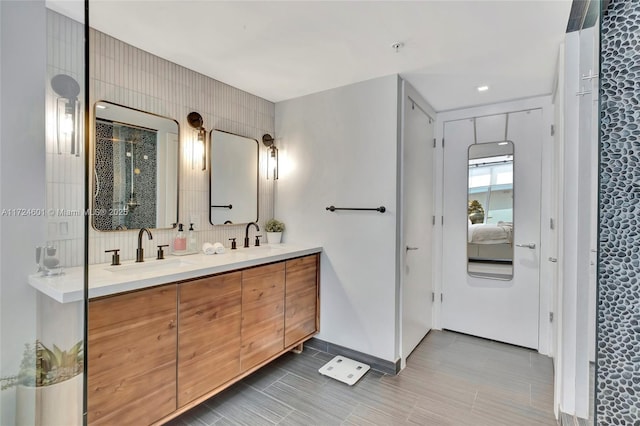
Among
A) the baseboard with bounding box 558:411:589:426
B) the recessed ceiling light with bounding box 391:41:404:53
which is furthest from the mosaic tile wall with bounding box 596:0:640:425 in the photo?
the recessed ceiling light with bounding box 391:41:404:53

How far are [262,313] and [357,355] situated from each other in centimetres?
99

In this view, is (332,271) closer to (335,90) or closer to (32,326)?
(335,90)

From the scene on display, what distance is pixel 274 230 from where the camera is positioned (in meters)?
3.08

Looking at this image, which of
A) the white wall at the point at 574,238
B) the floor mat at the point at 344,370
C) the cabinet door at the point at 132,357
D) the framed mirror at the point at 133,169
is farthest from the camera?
the floor mat at the point at 344,370

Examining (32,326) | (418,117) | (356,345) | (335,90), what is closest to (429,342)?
(356,345)

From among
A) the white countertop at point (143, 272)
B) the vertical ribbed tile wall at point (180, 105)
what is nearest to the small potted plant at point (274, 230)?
the vertical ribbed tile wall at point (180, 105)

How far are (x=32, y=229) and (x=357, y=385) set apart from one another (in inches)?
87.6

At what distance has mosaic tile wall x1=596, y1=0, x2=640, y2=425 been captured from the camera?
978mm

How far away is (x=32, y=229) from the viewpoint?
877 mm

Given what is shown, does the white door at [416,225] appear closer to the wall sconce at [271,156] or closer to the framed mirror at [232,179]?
the wall sconce at [271,156]

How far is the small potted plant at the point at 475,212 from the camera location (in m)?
3.19

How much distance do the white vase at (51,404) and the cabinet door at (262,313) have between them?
4.21 ft

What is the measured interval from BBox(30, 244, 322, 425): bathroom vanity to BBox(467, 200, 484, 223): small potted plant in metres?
1.96

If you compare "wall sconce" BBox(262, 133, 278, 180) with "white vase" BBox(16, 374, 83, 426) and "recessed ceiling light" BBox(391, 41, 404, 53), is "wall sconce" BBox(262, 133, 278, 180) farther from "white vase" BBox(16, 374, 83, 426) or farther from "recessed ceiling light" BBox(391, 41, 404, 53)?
"white vase" BBox(16, 374, 83, 426)
